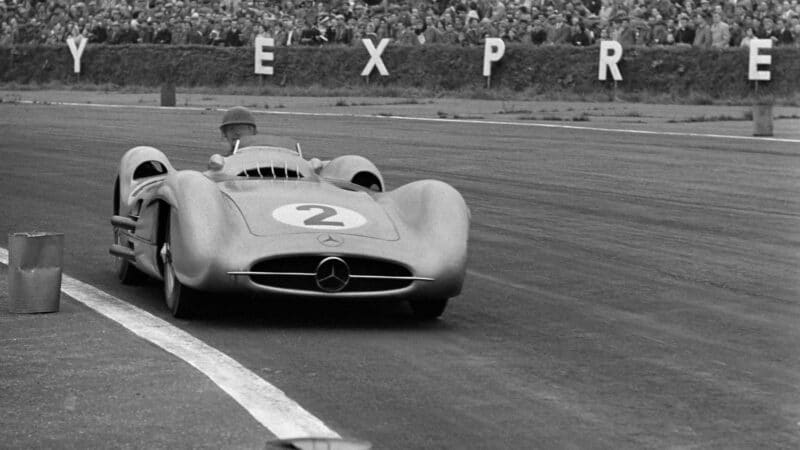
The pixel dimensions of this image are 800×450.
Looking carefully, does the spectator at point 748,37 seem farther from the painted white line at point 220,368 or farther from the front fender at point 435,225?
the painted white line at point 220,368

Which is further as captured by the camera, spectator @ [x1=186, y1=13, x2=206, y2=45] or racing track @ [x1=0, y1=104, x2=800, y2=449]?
spectator @ [x1=186, y1=13, x2=206, y2=45]

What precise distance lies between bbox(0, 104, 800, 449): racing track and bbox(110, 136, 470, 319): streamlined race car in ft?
0.67

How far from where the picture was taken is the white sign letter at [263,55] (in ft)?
114

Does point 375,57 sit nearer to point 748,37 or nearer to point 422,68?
point 422,68

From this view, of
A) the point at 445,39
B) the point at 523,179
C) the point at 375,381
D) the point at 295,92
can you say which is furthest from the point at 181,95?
the point at 375,381

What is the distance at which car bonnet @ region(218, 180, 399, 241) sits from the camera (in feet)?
25.3

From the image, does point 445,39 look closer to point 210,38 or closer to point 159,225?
point 210,38

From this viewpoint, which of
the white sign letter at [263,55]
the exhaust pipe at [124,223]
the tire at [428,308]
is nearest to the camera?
the tire at [428,308]

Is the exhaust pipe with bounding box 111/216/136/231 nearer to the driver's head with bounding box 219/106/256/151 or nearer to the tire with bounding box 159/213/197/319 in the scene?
the tire with bounding box 159/213/197/319

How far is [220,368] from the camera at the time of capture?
647 centimetres

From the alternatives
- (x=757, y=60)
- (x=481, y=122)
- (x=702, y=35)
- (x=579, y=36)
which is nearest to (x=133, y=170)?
(x=481, y=122)

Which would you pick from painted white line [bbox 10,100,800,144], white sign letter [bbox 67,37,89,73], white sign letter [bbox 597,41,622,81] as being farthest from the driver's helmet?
white sign letter [bbox 67,37,89,73]

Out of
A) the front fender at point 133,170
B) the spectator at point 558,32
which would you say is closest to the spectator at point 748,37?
the spectator at point 558,32

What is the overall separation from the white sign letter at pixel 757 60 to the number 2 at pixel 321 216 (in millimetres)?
21074
